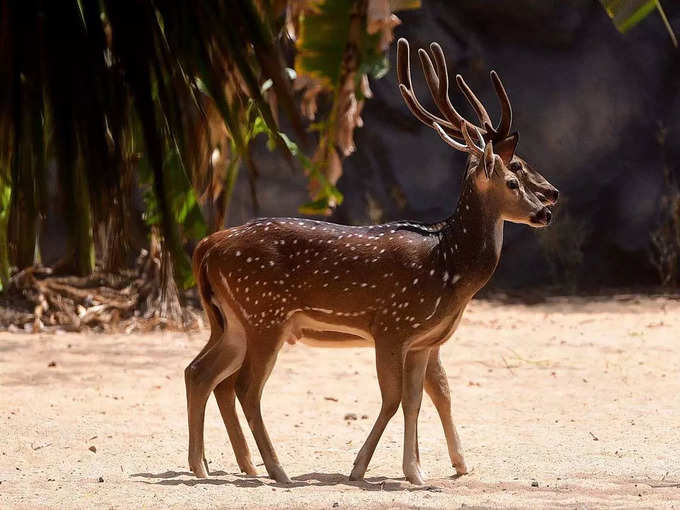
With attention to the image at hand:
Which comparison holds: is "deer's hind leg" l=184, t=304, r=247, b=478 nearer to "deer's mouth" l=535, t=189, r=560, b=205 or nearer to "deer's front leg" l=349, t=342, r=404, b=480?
"deer's front leg" l=349, t=342, r=404, b=480

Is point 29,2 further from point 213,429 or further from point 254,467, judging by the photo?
point 213,429

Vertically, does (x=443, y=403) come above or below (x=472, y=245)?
below

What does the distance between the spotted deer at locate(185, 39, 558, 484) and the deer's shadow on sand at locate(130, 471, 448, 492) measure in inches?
2.8

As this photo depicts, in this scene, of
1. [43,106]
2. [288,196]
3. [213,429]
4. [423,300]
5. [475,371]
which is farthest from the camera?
[288,196]

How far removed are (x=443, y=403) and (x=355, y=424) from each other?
157 cm

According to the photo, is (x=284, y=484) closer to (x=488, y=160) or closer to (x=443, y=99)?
(x=488, y=160)

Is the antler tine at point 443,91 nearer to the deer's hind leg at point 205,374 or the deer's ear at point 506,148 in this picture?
the deer's ear at point 506,148

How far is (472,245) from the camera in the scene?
199 inches

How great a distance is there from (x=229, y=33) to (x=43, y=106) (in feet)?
1.25

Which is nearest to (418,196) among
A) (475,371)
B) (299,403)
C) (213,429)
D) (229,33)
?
(475,371)

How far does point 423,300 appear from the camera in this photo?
4.97 m

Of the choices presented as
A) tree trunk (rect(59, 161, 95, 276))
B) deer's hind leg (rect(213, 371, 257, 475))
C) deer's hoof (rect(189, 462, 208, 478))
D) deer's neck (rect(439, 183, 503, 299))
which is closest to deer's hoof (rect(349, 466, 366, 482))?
deer's hind leg (rect(213, 371, 257, 475))

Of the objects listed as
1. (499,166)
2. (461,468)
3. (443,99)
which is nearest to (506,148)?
(499,166)

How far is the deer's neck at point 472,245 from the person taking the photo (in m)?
5.01
